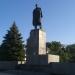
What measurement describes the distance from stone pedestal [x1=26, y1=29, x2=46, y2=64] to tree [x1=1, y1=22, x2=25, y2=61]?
562 centimetres

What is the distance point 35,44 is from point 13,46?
7.26 metres

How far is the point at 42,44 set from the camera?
23.3 m

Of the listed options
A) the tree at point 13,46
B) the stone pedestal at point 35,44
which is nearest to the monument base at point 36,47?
the stone pedestal at point 35,44

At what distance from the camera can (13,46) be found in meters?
29.8

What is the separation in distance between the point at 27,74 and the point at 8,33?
13.7 m

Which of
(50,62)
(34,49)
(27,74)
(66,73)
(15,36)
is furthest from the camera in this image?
(15,36)

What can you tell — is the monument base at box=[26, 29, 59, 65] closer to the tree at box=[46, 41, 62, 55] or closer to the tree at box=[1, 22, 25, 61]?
the tree at box=[1, 22, 25, 61]

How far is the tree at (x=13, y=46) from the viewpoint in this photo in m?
29.0

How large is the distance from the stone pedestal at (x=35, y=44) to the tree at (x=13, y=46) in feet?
18.4

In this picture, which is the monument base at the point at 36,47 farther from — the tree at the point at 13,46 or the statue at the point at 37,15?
the tree at the point at 13,46

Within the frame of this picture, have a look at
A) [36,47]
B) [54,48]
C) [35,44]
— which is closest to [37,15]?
[35,44]

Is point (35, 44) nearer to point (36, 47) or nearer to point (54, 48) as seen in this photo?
point (36, 47)

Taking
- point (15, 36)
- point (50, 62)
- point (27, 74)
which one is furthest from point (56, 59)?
point (15, 36)

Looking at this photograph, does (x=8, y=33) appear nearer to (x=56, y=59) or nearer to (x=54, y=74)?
(x=56, y=59)
